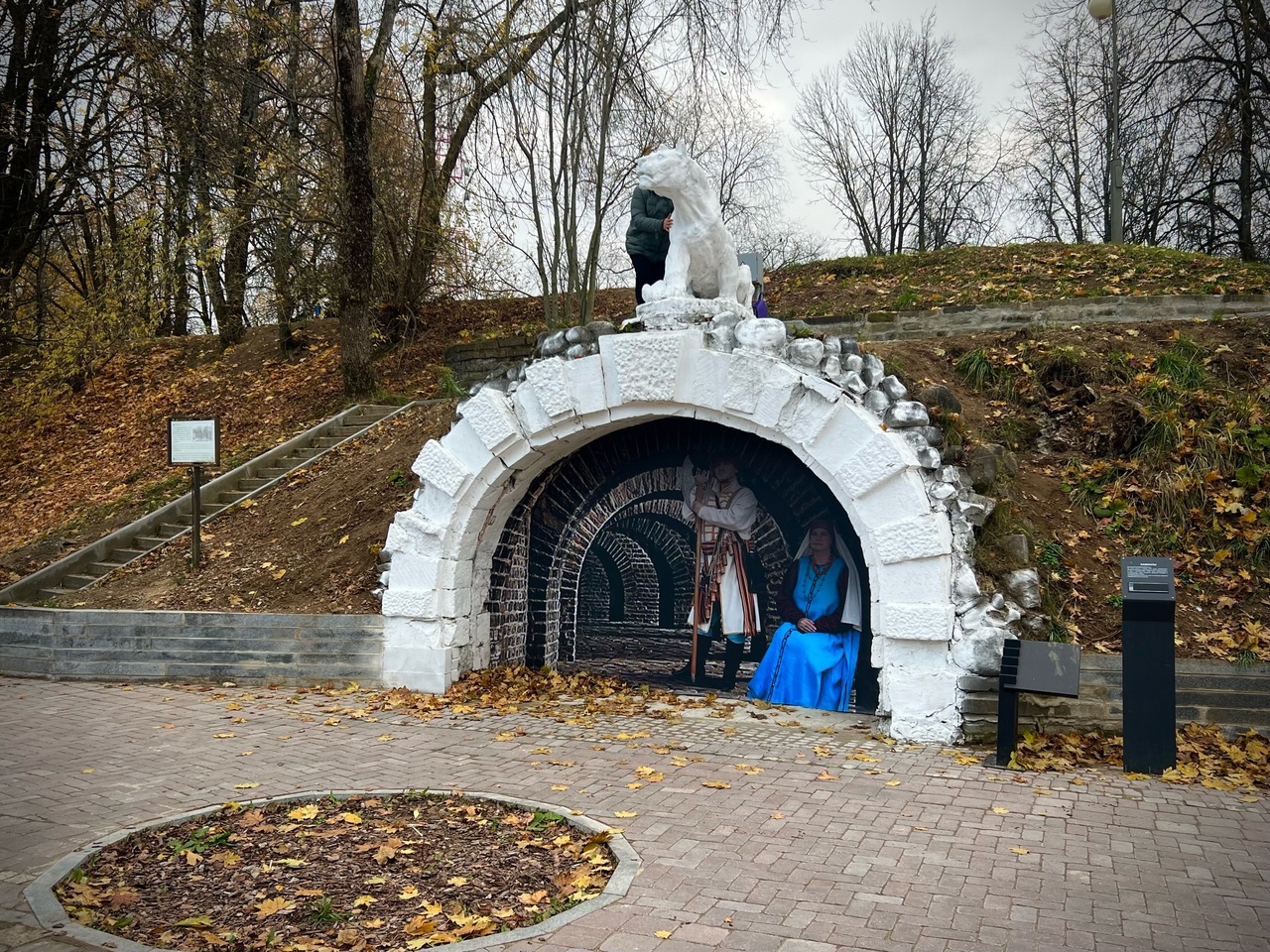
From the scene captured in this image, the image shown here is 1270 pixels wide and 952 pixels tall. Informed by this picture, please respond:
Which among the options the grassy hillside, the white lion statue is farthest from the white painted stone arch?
the grassy hillside

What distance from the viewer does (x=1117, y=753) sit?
6785 mm

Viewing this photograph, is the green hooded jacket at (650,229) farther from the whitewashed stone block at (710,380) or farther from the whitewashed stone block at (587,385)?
the whitewashed stone block at (710,380)

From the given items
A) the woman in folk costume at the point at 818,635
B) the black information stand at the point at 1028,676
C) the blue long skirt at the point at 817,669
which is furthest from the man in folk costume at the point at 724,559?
the black information stand at the point at 1028,676

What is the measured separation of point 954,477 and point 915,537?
634 mm

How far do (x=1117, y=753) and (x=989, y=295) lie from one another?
8.96 m

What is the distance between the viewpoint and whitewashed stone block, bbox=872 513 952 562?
7230 millimetres

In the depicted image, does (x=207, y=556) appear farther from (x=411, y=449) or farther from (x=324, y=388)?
(x=324, y=388)

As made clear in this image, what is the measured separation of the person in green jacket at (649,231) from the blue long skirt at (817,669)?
3.24 meters

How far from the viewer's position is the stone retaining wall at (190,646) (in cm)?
923

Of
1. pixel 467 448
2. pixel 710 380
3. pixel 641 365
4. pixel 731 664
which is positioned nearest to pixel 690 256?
pixel 641 365

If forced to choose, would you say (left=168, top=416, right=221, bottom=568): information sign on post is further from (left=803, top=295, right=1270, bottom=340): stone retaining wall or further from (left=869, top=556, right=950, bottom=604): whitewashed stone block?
(left=869, top=556, right=950, bottom=604): whitewashed stone block

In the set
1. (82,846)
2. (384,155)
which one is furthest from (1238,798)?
(384,155)

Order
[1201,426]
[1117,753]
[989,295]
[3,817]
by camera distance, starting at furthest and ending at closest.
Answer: [989,295] < [1201,426] < [1117,753] < [3,817]

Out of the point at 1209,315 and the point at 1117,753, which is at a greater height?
the point at 1209,315
